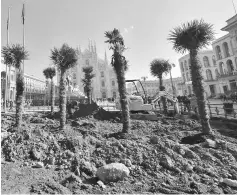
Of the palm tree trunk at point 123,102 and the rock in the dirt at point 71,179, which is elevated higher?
the palm tree trunk at point 123,102

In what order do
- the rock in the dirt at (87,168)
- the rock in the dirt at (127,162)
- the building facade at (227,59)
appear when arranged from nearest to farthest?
1. the rock in the dirt at (87,168)
2. the rock in the dirt at (127,162)
3. the building facade at (227,59)

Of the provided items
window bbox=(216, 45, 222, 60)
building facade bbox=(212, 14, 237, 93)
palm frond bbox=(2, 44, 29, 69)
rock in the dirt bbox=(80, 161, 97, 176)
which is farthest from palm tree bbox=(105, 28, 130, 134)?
window bbox=(216, 45, 222, 60)

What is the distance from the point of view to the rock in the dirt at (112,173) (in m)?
4.62

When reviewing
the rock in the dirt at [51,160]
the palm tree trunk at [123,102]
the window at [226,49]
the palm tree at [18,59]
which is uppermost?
the window at [226,49]

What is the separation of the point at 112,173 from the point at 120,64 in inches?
270

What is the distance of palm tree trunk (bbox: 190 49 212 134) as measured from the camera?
8.87 metres

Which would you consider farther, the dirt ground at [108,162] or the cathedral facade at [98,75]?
the cathedral facade at [98,75]

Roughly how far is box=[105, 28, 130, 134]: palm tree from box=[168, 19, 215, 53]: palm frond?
4.04 metres

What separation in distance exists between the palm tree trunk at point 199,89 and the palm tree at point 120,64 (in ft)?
15.3

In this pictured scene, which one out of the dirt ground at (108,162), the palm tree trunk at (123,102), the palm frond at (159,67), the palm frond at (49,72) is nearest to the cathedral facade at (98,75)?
the palm frond at (49,72)

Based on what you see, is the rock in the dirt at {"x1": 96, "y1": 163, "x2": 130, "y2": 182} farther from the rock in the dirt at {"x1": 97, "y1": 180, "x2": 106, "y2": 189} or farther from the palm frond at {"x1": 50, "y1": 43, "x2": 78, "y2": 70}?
the palm frond at {"x1": 50, "y1": 43, "x2": 78, "y2": 70}

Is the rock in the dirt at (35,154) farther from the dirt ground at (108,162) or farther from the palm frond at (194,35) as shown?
the palm frond at (194,35)

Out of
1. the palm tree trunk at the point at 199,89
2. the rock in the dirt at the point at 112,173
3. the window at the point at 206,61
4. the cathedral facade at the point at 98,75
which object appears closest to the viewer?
the rock in the dirt at the point at 112,173

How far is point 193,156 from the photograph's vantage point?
6.20 metres
